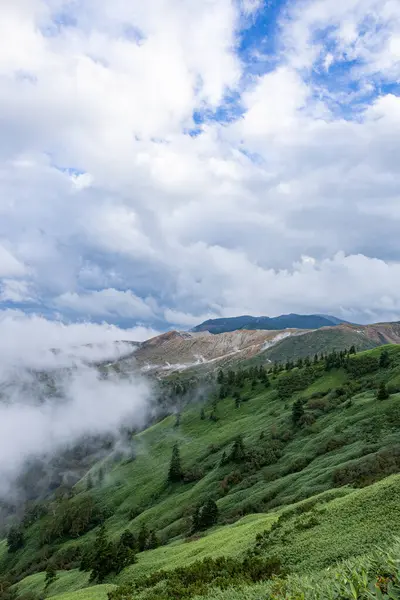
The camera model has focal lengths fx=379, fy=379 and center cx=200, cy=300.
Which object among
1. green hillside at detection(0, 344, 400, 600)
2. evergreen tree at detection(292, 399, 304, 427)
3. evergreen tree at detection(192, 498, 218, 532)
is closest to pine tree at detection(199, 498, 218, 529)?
evergreen tree at detection(192, 498, 218, 532)

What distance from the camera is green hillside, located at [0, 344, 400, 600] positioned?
28.8 m

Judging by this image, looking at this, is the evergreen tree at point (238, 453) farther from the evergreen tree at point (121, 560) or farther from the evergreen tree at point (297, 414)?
the evergreen tree at point (121, 560)

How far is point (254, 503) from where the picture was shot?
249 ft

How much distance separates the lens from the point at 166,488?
138625 mm

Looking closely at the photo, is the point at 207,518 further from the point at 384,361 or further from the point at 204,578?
the point at 384,361

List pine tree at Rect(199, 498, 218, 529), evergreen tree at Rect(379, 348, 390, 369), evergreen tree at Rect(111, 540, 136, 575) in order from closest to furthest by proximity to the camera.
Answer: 1. evergreen tree at Rect(111, 540, 136, 575)
2. pine tree at Rect(199, 498, 218, 529)
3. evergreen tree at Rect(379, 348, 390, 369)

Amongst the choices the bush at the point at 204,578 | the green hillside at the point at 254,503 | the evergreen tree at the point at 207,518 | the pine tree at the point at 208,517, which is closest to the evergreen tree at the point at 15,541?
the green hillside at the point at 254,503

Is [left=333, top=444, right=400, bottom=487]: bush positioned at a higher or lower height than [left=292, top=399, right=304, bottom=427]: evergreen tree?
higher

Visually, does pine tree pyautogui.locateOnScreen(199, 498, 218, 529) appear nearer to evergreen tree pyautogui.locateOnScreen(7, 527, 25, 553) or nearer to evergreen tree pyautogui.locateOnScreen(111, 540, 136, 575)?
evergreen tree pyautogui.locateOnScreen(111, 540, 136, 575)

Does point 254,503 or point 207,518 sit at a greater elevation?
point 254,503

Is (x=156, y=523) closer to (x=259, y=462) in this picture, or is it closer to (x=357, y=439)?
(x=259, y=462)

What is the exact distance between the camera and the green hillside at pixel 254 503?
2884 cm

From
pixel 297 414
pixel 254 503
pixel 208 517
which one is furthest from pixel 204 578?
pixel 297 414

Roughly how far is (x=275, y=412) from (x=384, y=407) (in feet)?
208
